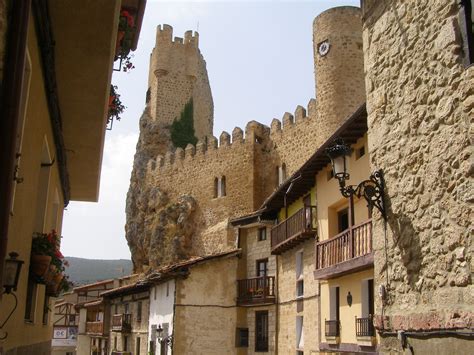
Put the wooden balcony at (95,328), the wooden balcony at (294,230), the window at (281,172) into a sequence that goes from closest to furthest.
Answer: the wooden balcony at (294,230), the window at (281,172), the wooden balcony at (95,328)

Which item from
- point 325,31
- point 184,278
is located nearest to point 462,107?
point 184,278

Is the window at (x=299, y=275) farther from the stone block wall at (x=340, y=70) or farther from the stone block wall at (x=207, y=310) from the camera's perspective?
the stone block wall at (x=340, y=70)

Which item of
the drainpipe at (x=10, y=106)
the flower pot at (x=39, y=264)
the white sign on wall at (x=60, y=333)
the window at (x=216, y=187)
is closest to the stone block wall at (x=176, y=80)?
the window at (x=216, y=187)

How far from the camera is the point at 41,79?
6730mm

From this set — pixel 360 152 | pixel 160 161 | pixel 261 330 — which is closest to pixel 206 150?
pixel 160 161

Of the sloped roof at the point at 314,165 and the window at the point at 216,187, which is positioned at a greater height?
the window at the point at 216,187

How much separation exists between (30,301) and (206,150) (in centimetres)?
3669

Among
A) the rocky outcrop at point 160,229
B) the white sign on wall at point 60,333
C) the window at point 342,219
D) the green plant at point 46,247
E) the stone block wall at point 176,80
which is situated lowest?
the white sign on wall at point 60,333

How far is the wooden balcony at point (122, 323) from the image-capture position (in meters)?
33.0

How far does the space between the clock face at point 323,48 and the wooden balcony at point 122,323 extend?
17.8 metres

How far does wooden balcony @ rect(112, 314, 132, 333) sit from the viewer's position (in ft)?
108

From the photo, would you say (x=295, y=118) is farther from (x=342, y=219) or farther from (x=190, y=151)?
(x=342, y=219)

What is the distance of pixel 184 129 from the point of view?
5006 cm

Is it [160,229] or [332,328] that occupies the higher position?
[160,229]
